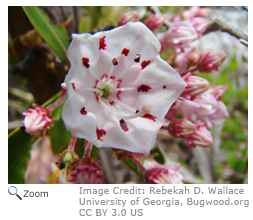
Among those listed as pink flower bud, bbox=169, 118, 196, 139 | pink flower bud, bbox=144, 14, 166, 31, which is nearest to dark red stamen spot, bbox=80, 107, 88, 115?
pink flower bud, bbox=169, 118, 196, 139

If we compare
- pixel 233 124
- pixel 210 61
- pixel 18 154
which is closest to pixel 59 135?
pixel 18 154

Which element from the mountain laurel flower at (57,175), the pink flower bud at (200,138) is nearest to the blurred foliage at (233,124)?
the pink flower bud at (200,138)

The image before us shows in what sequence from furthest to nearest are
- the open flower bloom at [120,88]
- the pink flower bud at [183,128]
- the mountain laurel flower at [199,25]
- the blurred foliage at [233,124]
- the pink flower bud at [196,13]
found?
the blurred foliage at [233,124] → the pink flower bud at [196,13] → the mountain laurel flower at [199,25] → the pink flower bud at [183,128] → the open flower bloom at [120,88]

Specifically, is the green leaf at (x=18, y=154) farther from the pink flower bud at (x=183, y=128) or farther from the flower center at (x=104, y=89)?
the pink flower bud at (x=183, y=128)

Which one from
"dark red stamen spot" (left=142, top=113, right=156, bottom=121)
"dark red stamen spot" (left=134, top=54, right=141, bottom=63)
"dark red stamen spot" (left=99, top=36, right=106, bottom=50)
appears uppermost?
"dark red stamen spot" (left=99, top=36, right=106, bottom=50)

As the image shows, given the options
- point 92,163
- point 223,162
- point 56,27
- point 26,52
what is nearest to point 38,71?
point 26,52

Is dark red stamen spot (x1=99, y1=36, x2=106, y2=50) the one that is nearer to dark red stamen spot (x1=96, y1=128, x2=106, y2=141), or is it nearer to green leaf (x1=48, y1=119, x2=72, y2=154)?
dark red stamen spot (x1=96, y1=128, x2=106, y2=141)
